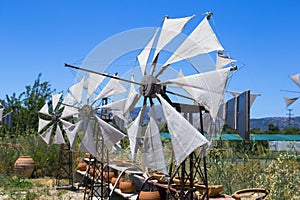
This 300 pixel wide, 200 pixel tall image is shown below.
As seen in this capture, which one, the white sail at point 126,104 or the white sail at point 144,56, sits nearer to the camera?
the white sail at point 144,56

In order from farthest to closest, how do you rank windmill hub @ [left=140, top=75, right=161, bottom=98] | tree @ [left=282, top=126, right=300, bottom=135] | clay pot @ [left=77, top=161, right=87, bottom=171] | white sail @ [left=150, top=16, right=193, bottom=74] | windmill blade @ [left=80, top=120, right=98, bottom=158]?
tree @ [left=282, top=126, right=300, bottom=135]
clay pot @ [left=77, top=161, right=87, bottom=171]
windmill blade @ [left=80, top=120, right=98, bottom=158]
windmill hub @ [left=140, top=75, right=161, bottom=98]
white sail @ [left=150, top=16, right=193, bottom=74]

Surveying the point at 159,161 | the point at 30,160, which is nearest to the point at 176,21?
the point at 159,161

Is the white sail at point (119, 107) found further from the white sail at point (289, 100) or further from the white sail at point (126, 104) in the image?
the white sail at point (289, 100)

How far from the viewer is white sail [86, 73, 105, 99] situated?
5344 millimetres

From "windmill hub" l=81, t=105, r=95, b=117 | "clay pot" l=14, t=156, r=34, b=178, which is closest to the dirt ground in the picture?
"clay pot" l=14, t=156, r=34, b=178

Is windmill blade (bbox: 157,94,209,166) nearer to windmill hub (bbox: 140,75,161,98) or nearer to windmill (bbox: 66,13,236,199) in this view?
windmill (bbox: 66,13,236,199)

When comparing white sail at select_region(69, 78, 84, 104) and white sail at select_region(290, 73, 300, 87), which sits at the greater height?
white sail at select_region(290, 73, 300, 87)

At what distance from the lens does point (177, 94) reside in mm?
4074

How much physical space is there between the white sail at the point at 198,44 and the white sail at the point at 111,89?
981mm

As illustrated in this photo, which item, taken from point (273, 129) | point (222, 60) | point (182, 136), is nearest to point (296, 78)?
point (222, 60)

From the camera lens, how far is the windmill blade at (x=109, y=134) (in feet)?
17.6

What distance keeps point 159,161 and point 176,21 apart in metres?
1.55

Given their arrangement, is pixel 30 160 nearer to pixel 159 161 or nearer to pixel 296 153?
pixel 296 153

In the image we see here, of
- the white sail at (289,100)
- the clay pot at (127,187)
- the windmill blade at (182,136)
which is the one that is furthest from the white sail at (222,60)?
the clay pot at (127,187)
